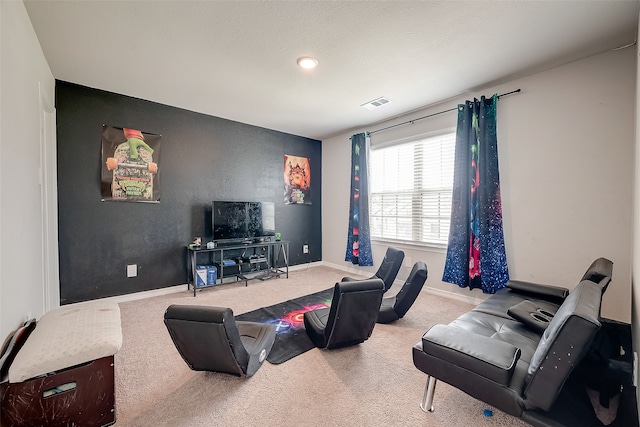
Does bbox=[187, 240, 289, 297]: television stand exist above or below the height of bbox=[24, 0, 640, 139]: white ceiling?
below

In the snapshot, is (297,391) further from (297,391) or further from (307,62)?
(307,62)

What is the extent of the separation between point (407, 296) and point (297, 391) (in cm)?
142

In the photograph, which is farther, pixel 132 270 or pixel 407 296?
pixel 132 270

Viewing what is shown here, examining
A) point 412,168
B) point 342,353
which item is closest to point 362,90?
point 412,168

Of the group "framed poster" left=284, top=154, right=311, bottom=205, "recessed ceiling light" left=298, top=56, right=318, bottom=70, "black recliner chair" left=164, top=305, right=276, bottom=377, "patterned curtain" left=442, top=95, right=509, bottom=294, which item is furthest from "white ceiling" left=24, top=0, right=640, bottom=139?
"black recliner chair" left=164, top=305, right=276, bottom=377

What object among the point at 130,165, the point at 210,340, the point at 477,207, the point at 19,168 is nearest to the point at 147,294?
the point at 130,165

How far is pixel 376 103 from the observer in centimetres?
369

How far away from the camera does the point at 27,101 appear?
1.99 m

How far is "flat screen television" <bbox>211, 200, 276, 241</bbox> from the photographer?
4.07 metres

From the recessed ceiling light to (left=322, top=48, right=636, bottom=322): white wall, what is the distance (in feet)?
6.78

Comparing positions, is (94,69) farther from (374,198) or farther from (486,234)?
(486,234)

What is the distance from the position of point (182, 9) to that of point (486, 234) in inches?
140

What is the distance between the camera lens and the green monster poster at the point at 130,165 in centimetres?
338

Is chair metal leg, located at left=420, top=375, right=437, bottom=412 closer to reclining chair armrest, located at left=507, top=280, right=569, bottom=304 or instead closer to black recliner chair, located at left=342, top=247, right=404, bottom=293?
reclining chair armrest, located at left=507, top=280, right=569, bottom=304
